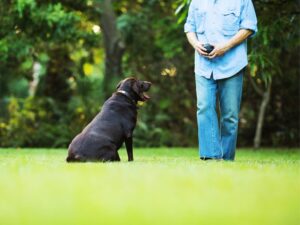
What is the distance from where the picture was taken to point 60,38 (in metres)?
15.0

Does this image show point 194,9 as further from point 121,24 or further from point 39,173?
point 121,24

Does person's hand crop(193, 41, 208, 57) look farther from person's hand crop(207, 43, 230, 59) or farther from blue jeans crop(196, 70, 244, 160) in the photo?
blue jeans crop(196, 70, 244, 160)

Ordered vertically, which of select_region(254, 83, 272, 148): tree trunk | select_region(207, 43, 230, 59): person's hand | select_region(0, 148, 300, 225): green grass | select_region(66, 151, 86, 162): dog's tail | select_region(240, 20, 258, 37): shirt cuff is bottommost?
select_region(254, 83, 272, 148): tree trunk

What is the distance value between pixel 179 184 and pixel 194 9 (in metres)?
3.81

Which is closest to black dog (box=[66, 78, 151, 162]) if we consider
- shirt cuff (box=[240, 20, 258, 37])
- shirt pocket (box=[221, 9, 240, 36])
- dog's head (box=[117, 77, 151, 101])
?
dog's head (box=[117, 77, 151, 101])

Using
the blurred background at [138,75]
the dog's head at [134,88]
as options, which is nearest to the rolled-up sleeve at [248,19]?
the dog's head at [134,88]

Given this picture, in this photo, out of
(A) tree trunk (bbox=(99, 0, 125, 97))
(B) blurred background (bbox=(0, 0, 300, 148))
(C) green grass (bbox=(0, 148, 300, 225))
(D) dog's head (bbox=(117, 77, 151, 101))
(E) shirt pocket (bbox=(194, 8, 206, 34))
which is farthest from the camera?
(A) tree trunk (bbox=(99, 0, 125, 97))

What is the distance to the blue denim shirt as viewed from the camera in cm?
830

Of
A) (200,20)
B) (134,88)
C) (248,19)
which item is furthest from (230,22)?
(134,88)

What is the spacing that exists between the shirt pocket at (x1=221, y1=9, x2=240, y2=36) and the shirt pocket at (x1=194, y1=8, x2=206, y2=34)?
0.26 meters

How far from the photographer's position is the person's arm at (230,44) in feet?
26.9

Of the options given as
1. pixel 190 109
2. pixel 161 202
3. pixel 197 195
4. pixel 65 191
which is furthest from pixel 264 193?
pixel 190 109

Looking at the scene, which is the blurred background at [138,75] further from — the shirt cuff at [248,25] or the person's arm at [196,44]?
the shirt cuff at [248,25]

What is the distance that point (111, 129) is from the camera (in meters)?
8.29
